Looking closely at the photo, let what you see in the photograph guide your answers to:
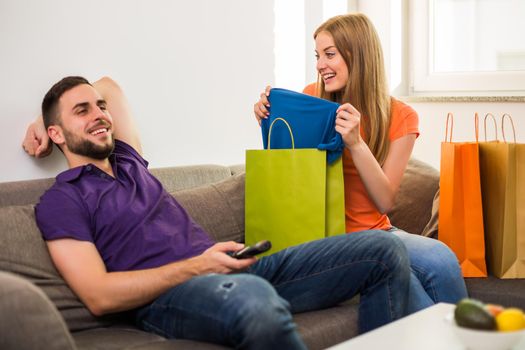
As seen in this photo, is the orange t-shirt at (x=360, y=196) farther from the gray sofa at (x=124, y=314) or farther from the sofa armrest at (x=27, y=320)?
the sofa armrest at (x=27, y=320)

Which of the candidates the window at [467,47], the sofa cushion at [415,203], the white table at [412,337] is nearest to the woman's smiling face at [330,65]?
the sofa cushion at [415,203]

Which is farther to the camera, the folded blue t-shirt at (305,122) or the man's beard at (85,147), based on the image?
the folded blue t-shirt at (305,122)

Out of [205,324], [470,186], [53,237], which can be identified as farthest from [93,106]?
[470,186]

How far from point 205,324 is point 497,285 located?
1.18 metres

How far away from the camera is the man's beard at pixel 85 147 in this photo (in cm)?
222

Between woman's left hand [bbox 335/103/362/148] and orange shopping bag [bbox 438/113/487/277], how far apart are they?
467mm

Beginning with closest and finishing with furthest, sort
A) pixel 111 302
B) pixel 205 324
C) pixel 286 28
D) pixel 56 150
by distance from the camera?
pixel 205 324 < pixel 111 302 < pixel 56 150 < pixel 286 28

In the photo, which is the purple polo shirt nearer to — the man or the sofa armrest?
the man

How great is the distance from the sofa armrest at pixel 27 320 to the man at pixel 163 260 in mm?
355

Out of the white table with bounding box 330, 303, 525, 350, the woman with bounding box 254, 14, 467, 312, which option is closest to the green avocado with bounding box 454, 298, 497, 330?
the white table with bounding box 330, 303, 525, 350

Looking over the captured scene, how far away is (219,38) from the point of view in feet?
10.4

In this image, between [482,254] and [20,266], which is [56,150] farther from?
[482,254]

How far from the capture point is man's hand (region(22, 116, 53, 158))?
2.36 meters

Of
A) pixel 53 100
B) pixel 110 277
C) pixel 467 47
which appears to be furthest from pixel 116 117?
pixel 467 47
